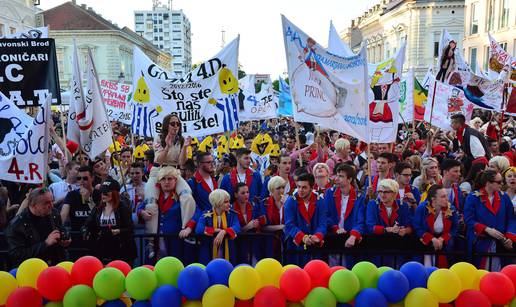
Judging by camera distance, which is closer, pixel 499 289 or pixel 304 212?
pixel 499 289

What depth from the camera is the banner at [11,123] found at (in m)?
5.68

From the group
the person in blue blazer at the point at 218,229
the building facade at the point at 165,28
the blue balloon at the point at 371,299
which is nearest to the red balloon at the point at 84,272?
the person in blue blazer at the point at 218,229

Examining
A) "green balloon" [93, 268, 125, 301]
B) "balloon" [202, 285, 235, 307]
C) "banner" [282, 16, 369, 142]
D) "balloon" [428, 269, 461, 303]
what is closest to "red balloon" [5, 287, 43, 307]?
"green balloon" [93, 268, 125, 301]

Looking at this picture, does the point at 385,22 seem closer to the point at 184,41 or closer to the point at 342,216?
the point at 342,216

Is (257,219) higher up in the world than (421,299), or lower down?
higher up

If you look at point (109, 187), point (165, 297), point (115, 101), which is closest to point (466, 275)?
point (165, 297)

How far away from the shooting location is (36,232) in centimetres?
432

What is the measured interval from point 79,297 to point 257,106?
12.2 meters

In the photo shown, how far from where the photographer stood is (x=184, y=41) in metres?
193

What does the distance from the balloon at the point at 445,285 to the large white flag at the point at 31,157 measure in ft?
13.2

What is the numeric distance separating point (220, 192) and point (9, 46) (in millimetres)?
3983

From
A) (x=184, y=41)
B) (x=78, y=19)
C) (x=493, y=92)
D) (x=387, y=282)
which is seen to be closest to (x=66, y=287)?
(x=387, y=282)

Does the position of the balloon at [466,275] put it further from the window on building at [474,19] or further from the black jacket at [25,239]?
the window on building at [474,19]

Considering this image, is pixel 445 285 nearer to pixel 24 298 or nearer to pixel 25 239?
pixel 24 298
